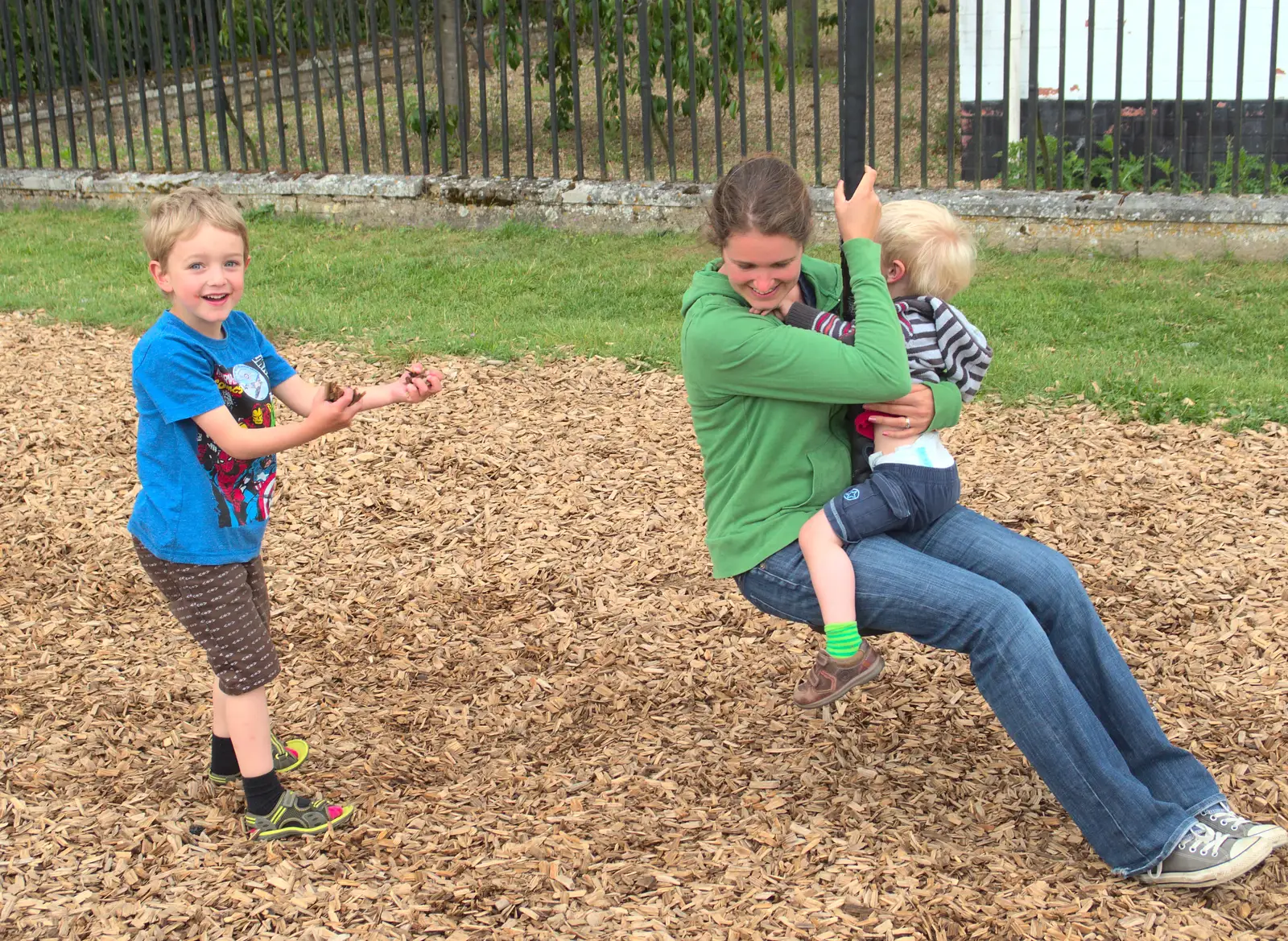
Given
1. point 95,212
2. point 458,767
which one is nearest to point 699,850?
point 458,767

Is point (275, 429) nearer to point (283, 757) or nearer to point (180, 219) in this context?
point (180, 219)

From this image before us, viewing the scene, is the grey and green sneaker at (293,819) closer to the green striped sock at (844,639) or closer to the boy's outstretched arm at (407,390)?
the boy's outstretched arm at (407,390)

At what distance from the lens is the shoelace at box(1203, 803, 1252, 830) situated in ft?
9.05

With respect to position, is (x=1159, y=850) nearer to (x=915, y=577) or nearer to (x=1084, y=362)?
(x=915, y=577)

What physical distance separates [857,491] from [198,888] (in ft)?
5.51

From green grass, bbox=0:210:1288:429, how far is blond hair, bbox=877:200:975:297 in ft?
9.57

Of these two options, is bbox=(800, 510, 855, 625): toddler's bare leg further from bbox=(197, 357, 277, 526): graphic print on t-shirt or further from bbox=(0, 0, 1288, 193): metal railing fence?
bbox=(0, 0, 1288, 193): metal railing fence

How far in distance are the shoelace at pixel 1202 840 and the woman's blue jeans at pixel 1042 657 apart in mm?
25

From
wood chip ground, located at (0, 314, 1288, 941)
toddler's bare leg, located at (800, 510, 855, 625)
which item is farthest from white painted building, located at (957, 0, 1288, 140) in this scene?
toddler's bare leg, located at (800, 510, 855, 625)

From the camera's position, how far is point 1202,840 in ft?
8.91

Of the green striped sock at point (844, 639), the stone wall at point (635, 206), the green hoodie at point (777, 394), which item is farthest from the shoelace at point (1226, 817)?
the stone wall at point (635, 206)

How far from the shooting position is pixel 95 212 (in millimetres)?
10266

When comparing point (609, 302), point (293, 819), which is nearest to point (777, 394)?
point (293, 819)

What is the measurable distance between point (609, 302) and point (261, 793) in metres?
4.90
